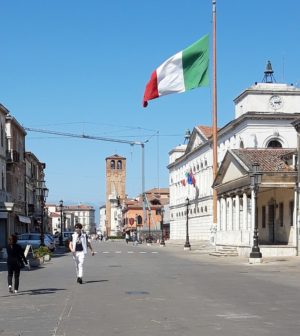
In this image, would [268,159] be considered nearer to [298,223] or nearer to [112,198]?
[298,223]

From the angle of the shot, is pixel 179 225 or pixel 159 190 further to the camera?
pixel 159 190

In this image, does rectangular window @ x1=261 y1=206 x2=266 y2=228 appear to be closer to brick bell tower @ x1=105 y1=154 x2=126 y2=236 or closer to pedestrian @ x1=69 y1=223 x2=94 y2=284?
pedestrian @ x1=69 y1=223 x2=94 y2=284

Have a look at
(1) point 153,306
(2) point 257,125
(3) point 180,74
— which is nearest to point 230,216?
(3) point 180,74

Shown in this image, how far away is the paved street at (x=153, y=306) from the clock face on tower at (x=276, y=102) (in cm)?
4483

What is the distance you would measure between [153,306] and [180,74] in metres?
24.0

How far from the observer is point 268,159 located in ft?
136

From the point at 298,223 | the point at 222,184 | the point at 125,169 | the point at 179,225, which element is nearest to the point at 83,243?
the point at 298,223

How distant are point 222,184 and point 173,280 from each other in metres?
25.5

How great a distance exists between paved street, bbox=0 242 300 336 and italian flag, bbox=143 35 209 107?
15.5 metres

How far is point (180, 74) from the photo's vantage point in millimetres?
36094

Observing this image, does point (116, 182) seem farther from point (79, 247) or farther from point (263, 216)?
point (79, 247)

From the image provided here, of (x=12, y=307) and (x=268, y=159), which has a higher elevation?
(x=268, y=159)

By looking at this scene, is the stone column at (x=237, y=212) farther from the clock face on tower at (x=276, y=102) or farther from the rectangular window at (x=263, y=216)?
the clock face on tower at (x=276, y=102)

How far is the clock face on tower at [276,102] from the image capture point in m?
65.3
